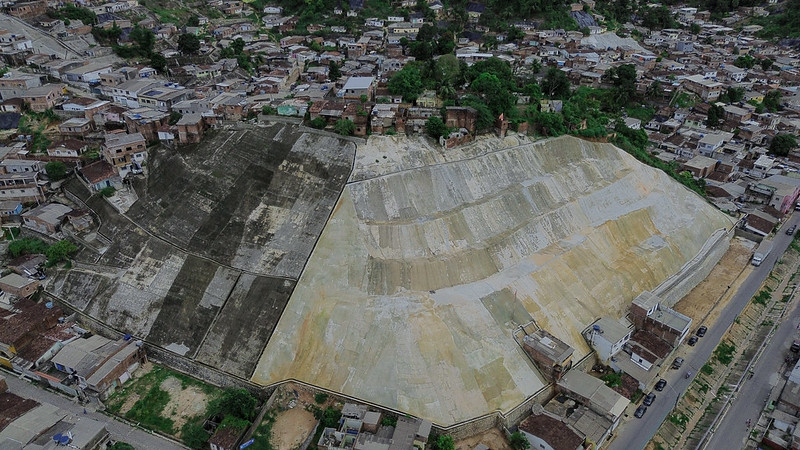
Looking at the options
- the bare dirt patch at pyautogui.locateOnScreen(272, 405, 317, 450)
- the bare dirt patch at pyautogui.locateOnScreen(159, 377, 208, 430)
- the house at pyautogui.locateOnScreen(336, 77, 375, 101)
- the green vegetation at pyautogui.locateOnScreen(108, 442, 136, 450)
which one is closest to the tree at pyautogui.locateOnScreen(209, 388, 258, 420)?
the bare dirt patch at pyautogui.locateOnScreen(272, 405, 317, 450)

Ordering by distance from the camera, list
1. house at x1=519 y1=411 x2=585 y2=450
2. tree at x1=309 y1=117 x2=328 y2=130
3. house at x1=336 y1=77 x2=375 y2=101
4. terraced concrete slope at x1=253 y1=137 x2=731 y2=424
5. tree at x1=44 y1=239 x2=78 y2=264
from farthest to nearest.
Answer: house at x1=336 y1=77 x2=375 y2=101, tree at x1=309 y1=117 x2=328 y2=130, tree at x1=44 y1=239 x2=78 y2=264, terraced concrete slope at x1=253 y1=137 x2=731 y2=424, house at x1=519 y1=411 x2=585 y2=450

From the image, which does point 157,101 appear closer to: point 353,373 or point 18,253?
point 18,253

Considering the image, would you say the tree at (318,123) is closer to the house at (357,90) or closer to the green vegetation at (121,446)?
the house at (357,90)

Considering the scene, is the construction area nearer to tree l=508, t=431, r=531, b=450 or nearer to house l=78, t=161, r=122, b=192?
house l=78, t=161, r=122, b=192

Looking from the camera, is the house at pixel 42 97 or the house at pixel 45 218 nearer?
the house at pixel 45 218

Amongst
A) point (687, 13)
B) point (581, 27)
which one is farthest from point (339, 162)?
point (687, 13)

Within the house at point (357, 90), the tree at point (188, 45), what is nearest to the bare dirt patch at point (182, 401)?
the house at point (357, 90)

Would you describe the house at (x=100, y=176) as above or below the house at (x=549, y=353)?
above
